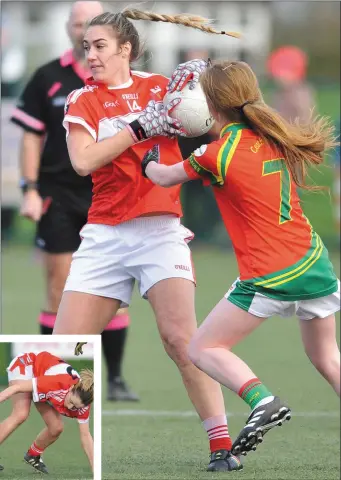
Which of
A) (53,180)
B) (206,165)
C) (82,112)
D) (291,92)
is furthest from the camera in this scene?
(291,92)

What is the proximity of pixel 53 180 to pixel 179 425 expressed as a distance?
6.06ft

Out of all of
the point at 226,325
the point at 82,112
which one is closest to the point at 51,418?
the point at 226,325

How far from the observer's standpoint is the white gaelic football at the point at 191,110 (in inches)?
215

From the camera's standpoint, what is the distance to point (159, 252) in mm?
5734

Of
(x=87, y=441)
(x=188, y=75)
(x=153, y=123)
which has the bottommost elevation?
(x=87, y=441)

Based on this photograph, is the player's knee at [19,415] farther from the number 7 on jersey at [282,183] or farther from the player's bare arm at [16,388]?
the number 7 on jersey at [282,183]

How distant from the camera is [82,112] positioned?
5.62 m

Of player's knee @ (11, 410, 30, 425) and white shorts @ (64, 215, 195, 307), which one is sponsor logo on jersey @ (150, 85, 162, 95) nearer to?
white shorts @ (64, 215, 195, 307)

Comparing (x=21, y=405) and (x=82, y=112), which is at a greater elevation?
(x=82, y=112)

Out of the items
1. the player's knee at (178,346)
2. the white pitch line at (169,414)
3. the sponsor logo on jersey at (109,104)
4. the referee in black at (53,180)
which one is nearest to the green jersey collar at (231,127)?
the sponsor logo on jersey at (109,104)

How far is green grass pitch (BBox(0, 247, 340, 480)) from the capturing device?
16.5 feet

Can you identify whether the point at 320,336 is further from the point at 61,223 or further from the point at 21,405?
the point at 61,223

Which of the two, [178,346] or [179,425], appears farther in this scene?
[179,425]

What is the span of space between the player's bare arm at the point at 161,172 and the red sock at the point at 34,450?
1223mm
